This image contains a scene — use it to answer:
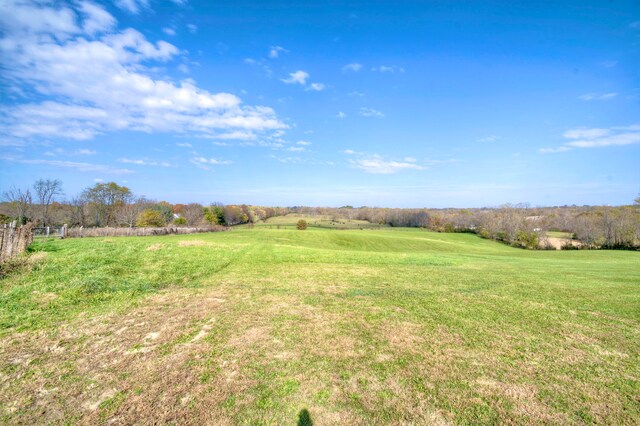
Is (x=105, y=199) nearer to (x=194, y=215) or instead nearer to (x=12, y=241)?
(x=194, y=215)

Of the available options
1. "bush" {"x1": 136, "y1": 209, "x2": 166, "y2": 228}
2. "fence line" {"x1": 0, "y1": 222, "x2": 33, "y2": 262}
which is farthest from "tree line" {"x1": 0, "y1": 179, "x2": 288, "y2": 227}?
"fence line" {"x1": 0, "y1": 222, "x2": 33, "y2": 262}

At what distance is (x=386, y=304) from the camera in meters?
8.75

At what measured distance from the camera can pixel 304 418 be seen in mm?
3775

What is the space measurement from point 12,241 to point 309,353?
15518 mm

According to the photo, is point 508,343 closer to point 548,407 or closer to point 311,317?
point 548,407

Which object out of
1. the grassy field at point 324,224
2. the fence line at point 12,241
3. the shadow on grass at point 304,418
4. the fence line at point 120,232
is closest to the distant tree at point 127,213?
the fence line at point 120,232

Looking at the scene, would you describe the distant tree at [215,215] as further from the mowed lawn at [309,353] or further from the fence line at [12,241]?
the mowed lawn at [309,353]

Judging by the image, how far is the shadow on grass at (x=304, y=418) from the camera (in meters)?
3.69

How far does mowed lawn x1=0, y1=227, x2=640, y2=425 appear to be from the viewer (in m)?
3.92

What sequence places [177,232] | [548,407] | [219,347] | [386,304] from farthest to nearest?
[177,232], [386,304], [219,347], [548,407]

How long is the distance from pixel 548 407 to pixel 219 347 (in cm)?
536

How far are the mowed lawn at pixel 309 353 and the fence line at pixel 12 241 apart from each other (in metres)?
2.89

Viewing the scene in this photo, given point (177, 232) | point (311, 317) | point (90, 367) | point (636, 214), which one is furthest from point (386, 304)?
point (636, 214)

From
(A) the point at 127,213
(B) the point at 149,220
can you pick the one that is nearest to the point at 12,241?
(B) the point at 149,220
